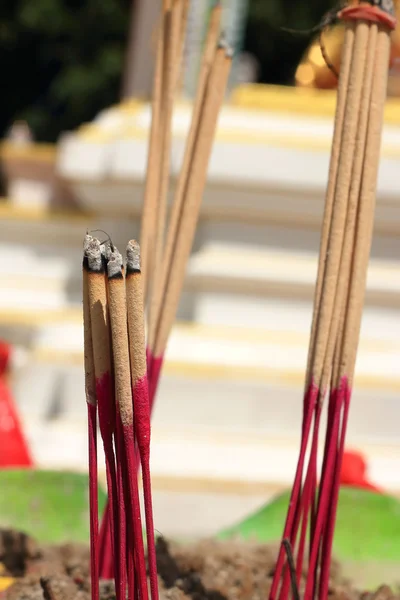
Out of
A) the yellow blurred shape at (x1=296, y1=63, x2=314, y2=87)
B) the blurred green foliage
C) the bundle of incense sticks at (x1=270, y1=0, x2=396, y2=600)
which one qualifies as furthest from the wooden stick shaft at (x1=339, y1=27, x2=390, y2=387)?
the blurred green foliage

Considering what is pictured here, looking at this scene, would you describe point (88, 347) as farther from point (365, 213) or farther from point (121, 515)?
point (365, 213)

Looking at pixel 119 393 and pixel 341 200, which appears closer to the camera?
pixel 119 393

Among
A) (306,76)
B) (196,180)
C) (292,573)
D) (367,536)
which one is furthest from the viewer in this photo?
(306,76)

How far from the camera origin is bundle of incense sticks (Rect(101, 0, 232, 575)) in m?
1.28

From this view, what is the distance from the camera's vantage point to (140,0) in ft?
16.4

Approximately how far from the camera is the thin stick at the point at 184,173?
1286 millimetres

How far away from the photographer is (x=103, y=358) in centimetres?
93

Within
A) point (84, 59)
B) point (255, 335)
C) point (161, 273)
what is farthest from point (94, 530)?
point (84, 59)

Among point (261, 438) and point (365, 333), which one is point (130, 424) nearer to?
point (261, 438)

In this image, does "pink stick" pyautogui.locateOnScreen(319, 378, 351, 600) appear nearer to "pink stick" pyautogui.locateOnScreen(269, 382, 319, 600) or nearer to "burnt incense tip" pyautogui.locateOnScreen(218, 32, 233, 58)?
"pink stick" pyautogui.locateOnScreen(269, 382, 319, 600)

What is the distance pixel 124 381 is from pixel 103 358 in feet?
0.14

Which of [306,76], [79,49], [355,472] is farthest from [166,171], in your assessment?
[79,49]

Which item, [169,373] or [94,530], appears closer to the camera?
[94,530]

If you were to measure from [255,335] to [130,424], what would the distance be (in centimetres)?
124
